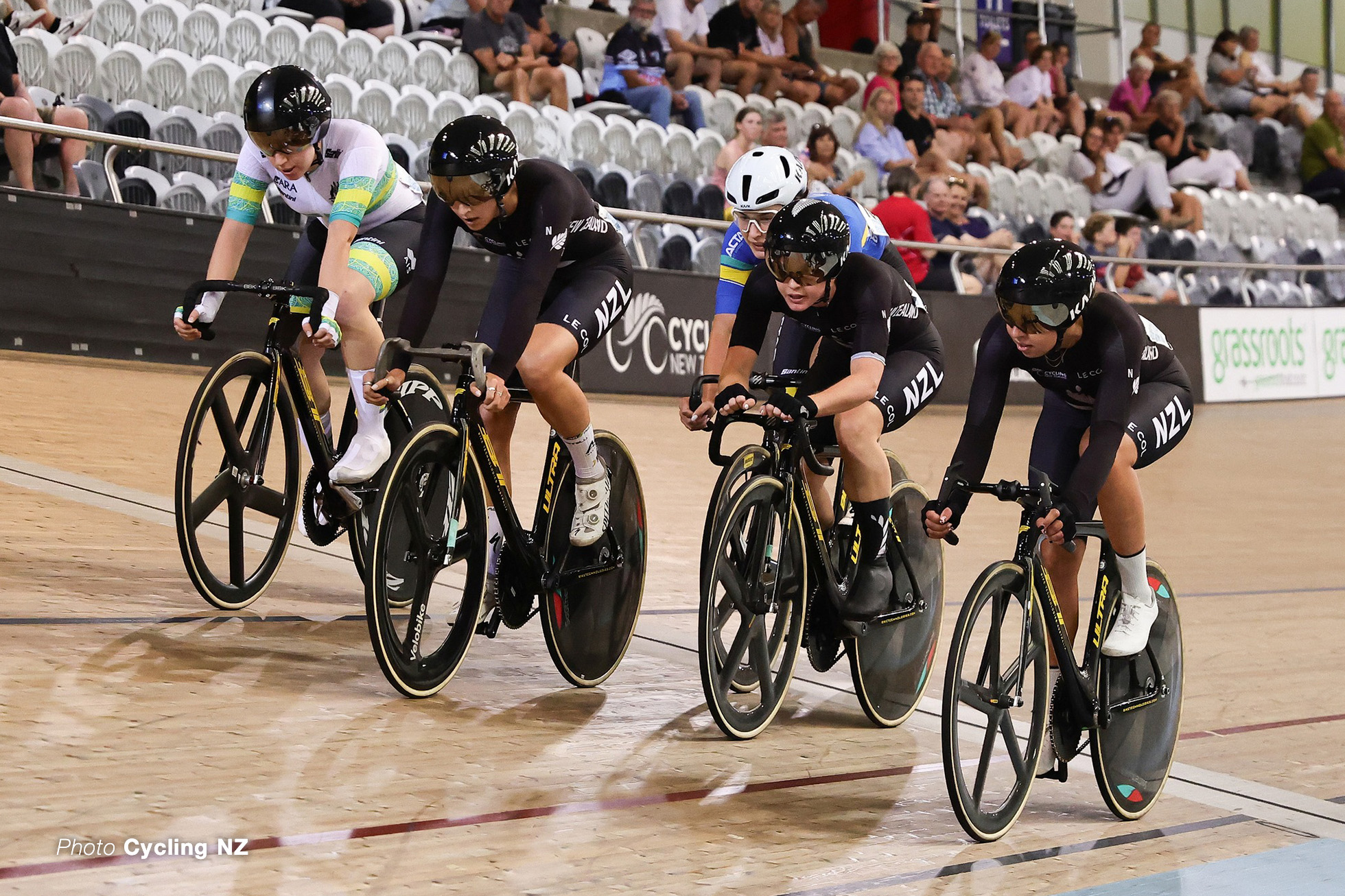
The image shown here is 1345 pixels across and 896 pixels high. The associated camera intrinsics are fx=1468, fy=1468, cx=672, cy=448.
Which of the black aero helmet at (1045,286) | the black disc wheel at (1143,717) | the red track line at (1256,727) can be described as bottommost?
the red track line at (1256,727)

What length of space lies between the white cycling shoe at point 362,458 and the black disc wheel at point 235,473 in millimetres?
147

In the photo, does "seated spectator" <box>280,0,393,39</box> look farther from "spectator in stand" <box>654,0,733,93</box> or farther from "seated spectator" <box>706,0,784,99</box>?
"seated spectator" <box>706,0,784,99</box>

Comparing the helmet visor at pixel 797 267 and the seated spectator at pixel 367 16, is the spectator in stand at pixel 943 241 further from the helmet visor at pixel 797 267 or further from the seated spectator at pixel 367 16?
the helmet visor at pixel 797 267

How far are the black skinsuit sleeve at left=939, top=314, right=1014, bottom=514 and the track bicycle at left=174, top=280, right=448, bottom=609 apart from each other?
1727 mm

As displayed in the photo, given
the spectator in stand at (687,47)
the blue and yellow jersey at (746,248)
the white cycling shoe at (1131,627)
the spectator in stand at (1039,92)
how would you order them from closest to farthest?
the white cycling shoe at (1131,627) < the blue and yellow jersey at (746,248) < the spectator in stand at (687,47) < the spectator in stand at (1039,92)

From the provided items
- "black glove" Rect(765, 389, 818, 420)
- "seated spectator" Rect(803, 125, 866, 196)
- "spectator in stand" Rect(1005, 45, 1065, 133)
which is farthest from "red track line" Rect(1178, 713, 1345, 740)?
"spectator in stand" Rect(1005, 45, 1065, 133)

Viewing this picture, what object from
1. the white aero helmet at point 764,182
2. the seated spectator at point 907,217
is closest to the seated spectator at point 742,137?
the seated spectator at point 907,217

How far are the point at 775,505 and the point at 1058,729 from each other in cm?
86

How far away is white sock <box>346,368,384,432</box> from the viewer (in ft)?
14.0

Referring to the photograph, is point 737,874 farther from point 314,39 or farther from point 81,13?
point 314,39

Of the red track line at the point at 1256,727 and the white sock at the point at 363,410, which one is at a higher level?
the white sock at the point at 363,410

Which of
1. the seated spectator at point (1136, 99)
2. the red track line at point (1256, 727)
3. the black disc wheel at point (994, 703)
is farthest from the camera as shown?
the seated spectator at point (1136, 99)

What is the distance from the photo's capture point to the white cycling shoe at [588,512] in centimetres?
390

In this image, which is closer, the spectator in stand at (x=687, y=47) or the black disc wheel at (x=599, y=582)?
the black disc wheel at (x=599, y=582)
